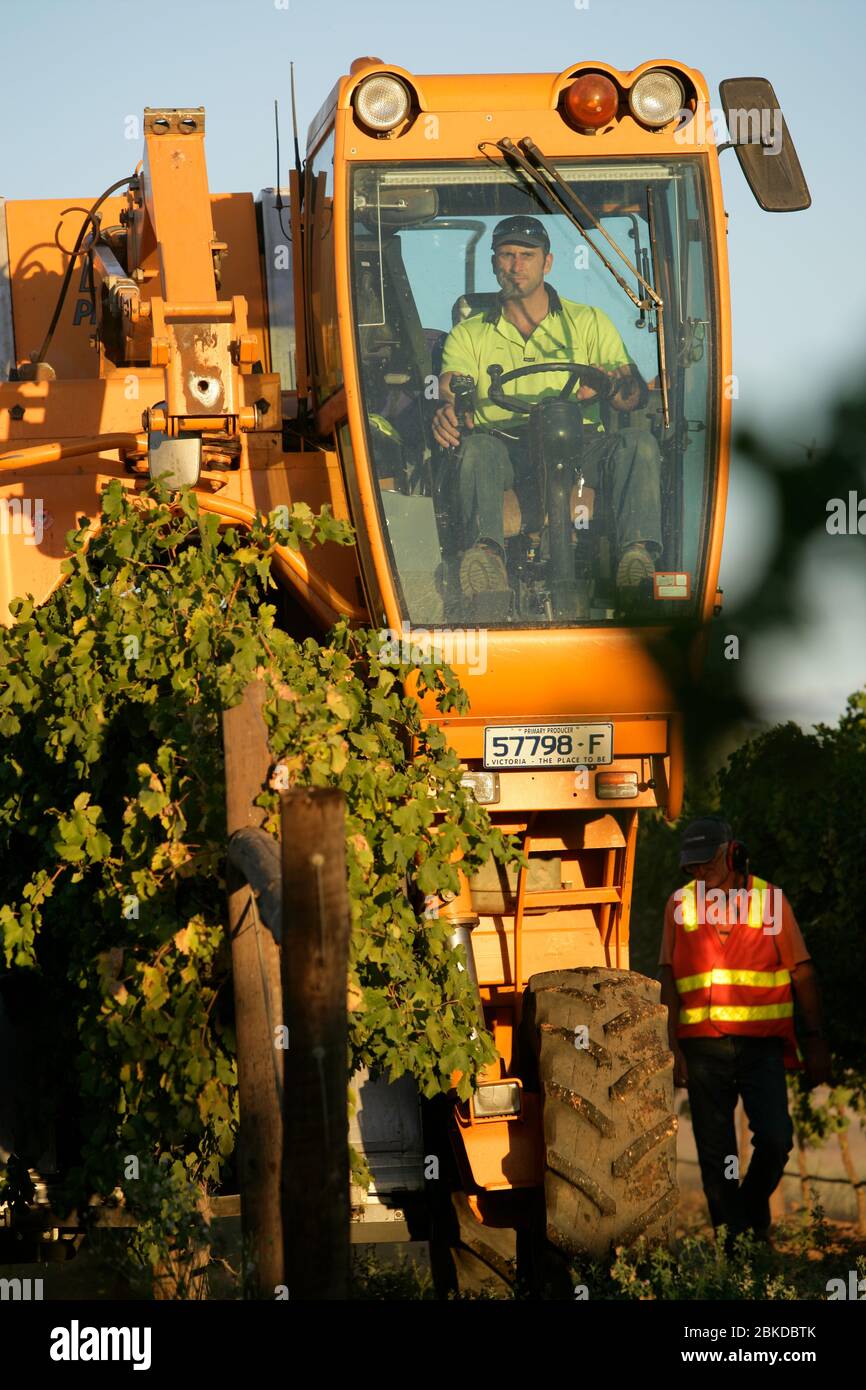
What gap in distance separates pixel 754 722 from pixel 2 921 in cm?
459

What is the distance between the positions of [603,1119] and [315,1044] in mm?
2817

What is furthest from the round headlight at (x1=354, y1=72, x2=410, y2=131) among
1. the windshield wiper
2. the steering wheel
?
the steering wheel

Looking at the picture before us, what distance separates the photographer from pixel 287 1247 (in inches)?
130

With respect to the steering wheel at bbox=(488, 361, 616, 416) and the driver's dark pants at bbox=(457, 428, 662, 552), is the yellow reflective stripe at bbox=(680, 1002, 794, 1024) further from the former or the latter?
the steering wheel at bbox=(488, 361, 616, 416)

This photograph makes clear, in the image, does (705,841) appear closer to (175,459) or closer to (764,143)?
(175,459)

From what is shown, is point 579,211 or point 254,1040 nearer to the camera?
point 254,1040

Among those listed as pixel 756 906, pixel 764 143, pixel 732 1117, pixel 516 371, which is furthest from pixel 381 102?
pixel 732 1117

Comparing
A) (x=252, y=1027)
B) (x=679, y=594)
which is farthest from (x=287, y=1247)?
(x=679, y=594)

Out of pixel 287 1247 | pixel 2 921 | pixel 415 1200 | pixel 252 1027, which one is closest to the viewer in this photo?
pixel 287 1247

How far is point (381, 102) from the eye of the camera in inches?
244

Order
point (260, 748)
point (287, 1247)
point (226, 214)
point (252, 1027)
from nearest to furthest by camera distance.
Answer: point (287, 1247) → point (252, 1027) → point (260, 748) → point (226, 214)

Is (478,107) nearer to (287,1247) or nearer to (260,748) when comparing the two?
(260,748)

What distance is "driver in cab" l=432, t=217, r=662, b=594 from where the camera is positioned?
600 cm
